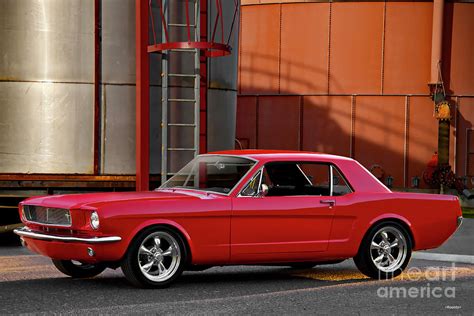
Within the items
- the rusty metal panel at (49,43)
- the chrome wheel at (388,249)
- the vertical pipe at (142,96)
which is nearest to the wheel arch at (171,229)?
the chrome wheel at (388,249)

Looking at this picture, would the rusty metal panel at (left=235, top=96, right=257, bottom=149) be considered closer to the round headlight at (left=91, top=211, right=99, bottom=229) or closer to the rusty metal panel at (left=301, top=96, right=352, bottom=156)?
the rusty metal panel at (left=301, top=96, right=352, bottom=156)

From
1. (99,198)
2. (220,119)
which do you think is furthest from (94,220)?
(220,119)

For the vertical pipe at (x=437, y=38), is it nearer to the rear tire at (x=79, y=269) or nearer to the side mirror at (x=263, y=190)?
the side mirror at (x=263, y=190)

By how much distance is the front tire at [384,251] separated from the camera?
10195 millimetres

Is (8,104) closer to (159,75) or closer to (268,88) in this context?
(159,75)

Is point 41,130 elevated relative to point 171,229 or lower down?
elevated

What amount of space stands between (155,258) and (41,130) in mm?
5653

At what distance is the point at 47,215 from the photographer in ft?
30.9

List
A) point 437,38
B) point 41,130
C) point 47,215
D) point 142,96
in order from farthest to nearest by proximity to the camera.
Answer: point 437,38 < point 142,96 < point 41,130 < point 47,215

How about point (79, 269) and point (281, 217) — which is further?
point (79, 269)

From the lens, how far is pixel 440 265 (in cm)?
1216


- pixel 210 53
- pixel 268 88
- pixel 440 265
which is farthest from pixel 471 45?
pixel 440 265

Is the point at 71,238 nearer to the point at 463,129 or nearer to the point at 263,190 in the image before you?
the point at 263,190

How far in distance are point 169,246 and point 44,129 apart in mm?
5531
